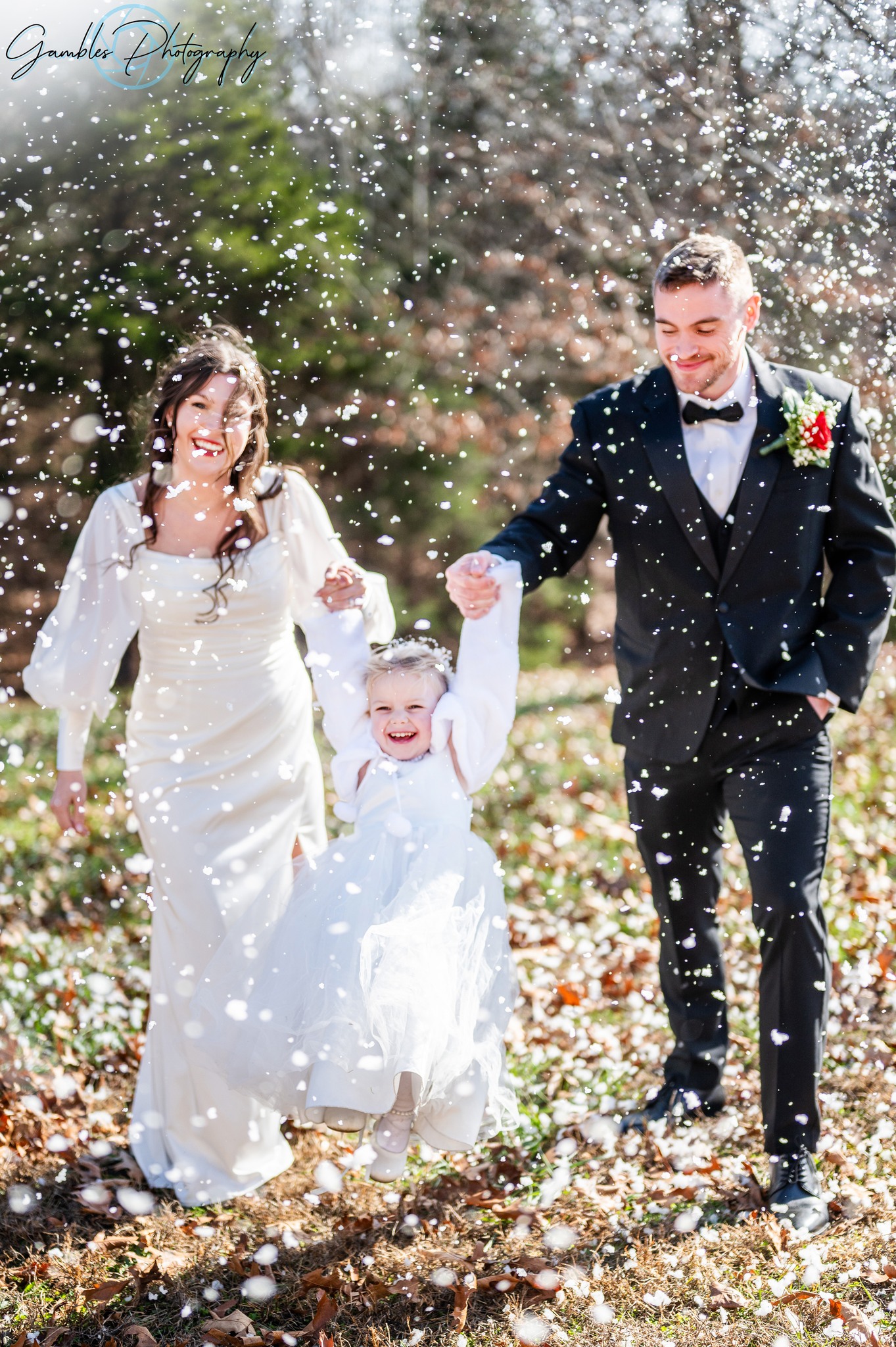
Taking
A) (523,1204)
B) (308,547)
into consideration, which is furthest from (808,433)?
(523,1204)

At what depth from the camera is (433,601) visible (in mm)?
14148

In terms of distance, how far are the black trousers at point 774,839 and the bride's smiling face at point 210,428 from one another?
A: 154 centimetres

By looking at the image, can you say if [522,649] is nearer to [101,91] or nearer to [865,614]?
[101,91]

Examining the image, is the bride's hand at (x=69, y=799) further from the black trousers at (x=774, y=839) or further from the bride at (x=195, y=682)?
the black trousers at (x=774, y=839)

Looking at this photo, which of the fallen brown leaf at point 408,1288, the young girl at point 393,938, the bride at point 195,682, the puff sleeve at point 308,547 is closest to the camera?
the young girl at point 393,938

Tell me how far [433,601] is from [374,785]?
424 inches

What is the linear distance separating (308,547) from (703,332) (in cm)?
134

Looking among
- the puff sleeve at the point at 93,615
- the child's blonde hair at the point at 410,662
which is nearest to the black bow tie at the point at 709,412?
the child's blonde hair at the point at 410,662

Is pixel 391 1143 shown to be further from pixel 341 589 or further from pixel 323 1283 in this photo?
pixel 341 589

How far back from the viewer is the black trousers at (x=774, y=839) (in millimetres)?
3342

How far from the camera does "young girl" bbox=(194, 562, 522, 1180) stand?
9.84 feet

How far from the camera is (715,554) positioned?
Answer: 3.52m

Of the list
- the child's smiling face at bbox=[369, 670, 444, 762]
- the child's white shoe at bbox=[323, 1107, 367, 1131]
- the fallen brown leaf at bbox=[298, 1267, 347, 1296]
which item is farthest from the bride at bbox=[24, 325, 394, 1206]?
the child's white shoe at bbox=[323, 1107, 367, 1131]

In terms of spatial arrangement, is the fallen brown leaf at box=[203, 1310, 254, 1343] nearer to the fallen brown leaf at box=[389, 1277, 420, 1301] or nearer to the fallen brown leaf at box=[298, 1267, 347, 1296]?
the fallen brown leaf at box=[298, 1267, 347, 1296]
